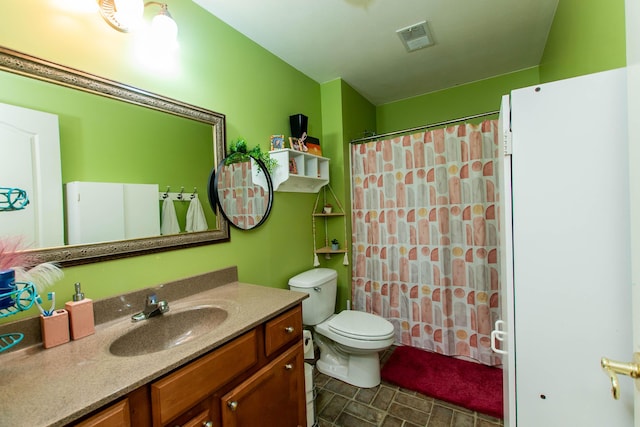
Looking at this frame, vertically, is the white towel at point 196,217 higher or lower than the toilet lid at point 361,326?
higher

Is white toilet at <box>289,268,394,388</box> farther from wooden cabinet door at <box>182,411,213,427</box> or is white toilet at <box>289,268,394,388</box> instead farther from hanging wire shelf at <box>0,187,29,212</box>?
hanging wire shelf at <box>0,187,29,212</box>

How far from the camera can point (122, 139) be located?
1223 millimetres

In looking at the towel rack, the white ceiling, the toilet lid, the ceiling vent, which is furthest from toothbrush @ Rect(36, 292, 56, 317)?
the ceiling vent

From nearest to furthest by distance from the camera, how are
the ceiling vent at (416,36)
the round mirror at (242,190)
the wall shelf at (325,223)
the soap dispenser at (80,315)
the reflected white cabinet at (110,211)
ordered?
the soap dispenser at (80,315), the reflected white cabinet at (110,211), the round mirror at (242,190), the ceiling vent at (416,36), the wall shelf at (325,223)

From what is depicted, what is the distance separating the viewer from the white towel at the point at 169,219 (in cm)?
135

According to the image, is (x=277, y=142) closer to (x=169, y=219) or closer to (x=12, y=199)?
(x=169, y=219)

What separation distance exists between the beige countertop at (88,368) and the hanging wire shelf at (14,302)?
0.18 ft

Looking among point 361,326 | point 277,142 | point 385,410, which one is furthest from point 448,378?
point 277,142

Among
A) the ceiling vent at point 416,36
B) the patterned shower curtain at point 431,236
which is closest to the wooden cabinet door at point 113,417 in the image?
the patterned shower curtain at point 431,236

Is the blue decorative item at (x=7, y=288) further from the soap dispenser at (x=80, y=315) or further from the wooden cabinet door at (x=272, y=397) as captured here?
the wooden cabinet door at (x=272, y=397)

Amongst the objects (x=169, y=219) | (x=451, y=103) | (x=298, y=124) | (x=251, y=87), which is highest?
(x=451, y=103)

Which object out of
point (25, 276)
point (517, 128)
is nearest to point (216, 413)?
point (25, 276)

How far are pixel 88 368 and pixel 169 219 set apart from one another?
732mm

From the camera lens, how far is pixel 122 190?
122 cm
